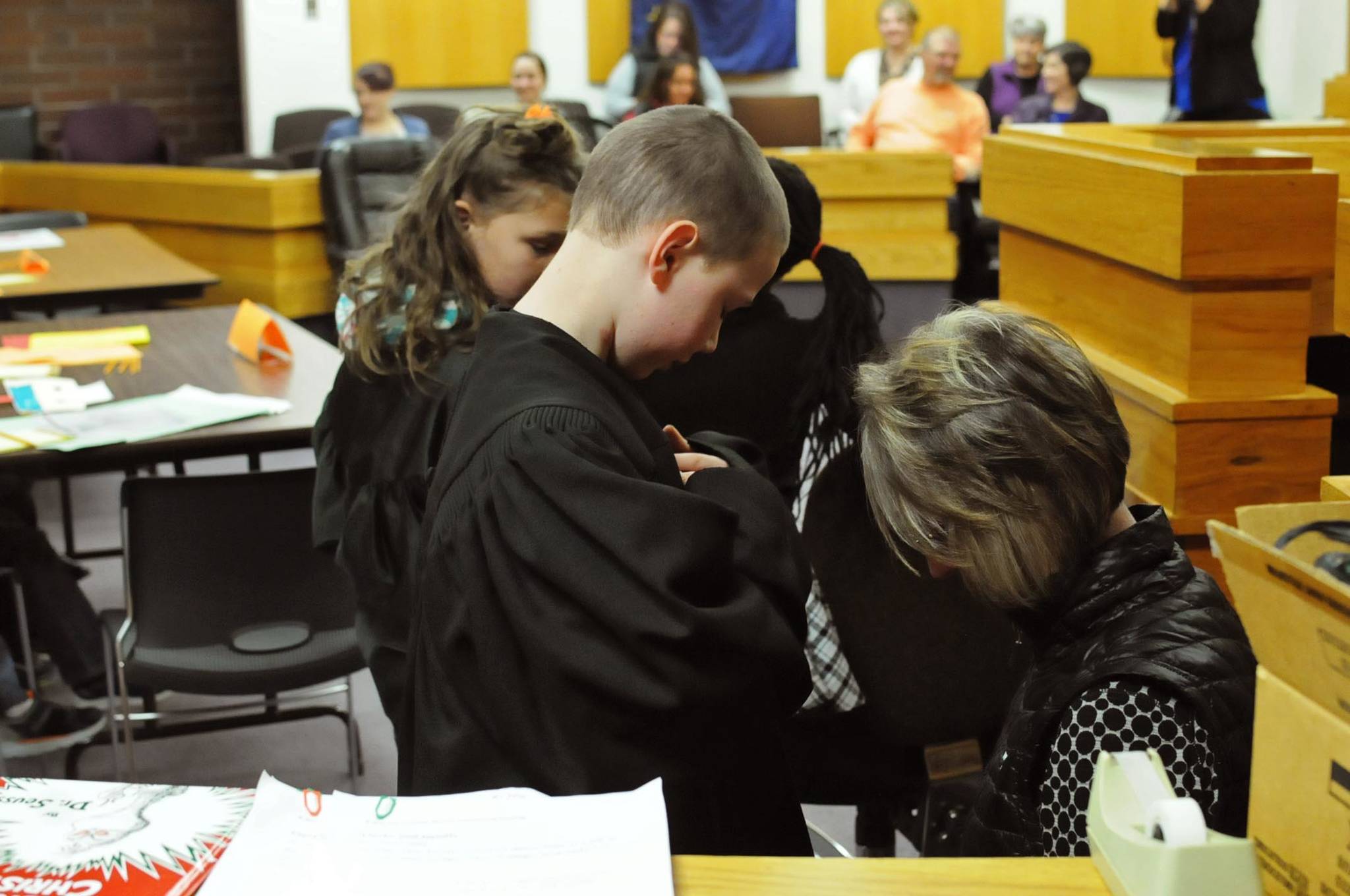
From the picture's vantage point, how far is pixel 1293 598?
0.91m

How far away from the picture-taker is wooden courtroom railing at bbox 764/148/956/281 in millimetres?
6480

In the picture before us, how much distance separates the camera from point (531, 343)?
4.47 feet

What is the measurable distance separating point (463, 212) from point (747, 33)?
7443 mm

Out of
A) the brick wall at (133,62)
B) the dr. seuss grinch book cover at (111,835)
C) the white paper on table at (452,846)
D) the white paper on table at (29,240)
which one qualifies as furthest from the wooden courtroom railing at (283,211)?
the white paper on table at (452,846)

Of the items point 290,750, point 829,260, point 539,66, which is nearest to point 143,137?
point 539,66

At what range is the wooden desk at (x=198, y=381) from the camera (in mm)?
2633

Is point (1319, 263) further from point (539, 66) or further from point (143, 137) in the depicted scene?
point (143, 137)

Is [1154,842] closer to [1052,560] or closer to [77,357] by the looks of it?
[1052,560]

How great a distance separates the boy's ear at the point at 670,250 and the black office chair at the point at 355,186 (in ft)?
15.9

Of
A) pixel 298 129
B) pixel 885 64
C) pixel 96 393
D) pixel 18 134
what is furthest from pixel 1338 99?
pixel 18 134

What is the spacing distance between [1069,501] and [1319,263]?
2.71 ft

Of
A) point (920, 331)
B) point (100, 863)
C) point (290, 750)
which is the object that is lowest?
point (290, 750)

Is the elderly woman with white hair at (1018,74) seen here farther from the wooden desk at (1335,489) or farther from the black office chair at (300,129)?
the wooden desk at (1335,489)

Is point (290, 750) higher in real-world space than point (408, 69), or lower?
lower
